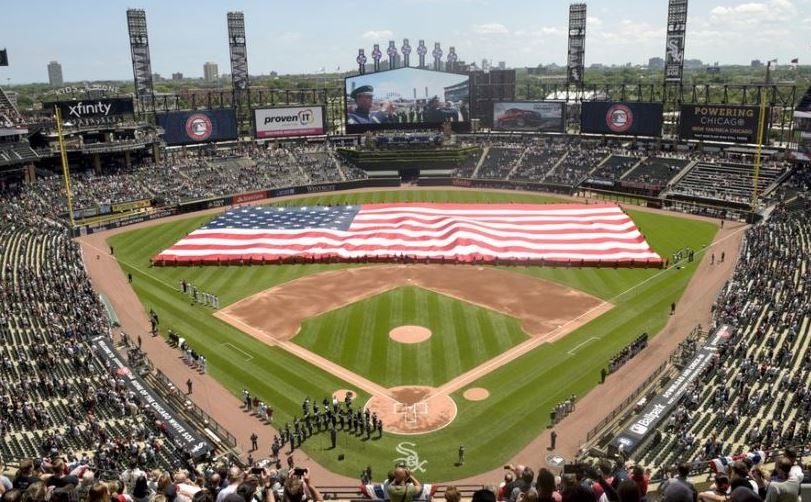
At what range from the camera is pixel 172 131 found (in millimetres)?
93125

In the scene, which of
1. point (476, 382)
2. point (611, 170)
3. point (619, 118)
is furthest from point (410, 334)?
point (619, 118)

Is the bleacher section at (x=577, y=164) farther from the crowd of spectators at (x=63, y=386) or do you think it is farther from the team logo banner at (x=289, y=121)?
the crowd of spectators at (x=63, y=386)

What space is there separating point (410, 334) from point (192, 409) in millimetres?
13925

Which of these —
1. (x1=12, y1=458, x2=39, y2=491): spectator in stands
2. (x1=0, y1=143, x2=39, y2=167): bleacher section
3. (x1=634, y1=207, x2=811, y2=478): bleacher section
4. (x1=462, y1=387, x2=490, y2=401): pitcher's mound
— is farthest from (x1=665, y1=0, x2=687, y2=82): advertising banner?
(x1=12, y1=458, x2=39, y2=491): spectator in stands

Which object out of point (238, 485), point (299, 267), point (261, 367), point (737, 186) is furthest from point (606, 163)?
point (238, 485)

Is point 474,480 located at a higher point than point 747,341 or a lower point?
lower

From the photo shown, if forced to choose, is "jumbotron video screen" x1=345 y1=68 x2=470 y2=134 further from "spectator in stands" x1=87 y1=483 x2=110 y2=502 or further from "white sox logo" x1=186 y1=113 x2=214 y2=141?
"spectator in stands" x1=87 y1=483 x2=110 y2=502

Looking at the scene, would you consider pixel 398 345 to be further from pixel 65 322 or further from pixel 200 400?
pixel 65 322

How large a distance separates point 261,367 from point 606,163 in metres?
66.1

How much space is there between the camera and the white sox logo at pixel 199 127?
94.4 metres

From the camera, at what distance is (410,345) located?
38.3 metres

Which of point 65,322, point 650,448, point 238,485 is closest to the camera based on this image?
point 238,485

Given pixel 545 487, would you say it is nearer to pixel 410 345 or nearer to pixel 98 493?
pixel 98 493

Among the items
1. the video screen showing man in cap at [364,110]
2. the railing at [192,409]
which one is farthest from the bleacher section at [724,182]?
the railing at [192,409]
